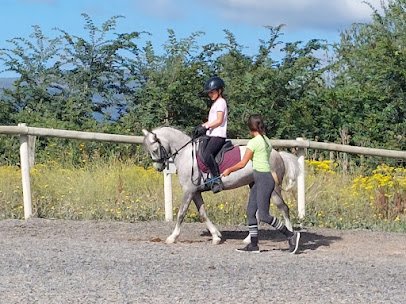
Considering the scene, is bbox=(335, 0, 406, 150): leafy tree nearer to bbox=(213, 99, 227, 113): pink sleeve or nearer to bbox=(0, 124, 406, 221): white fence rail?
bbox=(0, 124, 406, 221): white fence rail

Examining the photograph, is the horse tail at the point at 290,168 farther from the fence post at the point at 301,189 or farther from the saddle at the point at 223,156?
the fence post at the point at 301,189

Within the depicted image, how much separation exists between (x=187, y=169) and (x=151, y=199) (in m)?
2.71

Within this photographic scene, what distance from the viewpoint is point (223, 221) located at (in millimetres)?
14492

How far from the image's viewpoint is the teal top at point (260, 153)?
11617 millimetres

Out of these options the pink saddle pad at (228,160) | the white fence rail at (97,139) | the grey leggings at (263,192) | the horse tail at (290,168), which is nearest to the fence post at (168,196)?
the white fence rail at (97,139)

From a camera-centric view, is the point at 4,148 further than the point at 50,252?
Yes

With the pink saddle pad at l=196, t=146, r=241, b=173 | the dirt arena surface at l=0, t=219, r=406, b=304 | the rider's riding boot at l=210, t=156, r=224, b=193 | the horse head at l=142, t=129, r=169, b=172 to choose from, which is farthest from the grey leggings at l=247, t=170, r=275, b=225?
A: the horse head at l=142, t=129, r=169, b=172

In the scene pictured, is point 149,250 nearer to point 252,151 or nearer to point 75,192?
point 252,151

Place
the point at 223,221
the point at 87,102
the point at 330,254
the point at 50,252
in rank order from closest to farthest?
the point at 50,252
the point at 330,254
the point at 223,221
the point at 87,102

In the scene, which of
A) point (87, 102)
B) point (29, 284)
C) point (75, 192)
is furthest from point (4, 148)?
point (29, 284)

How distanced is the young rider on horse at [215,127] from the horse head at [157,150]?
0.54 metres

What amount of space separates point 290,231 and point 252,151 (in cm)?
112

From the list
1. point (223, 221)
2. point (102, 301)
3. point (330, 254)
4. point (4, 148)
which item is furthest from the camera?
point (4, 148)

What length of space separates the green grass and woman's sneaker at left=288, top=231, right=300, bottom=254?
9.11 feet
